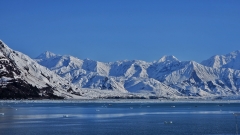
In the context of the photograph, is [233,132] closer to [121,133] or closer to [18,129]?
[121,133]

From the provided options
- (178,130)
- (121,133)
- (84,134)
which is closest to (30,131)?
(84,134)

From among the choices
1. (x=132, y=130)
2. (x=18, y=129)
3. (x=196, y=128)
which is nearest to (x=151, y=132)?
(x=132, y=130)

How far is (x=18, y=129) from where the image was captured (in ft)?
237

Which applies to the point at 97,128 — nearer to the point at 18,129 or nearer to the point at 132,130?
the point at 132,130

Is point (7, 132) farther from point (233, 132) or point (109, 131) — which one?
point (233, 132)

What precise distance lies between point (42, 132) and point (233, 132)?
87.9 ft

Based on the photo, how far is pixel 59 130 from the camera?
7169 cm

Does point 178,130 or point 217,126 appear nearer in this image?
point 178,130

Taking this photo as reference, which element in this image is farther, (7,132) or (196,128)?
(196,128)

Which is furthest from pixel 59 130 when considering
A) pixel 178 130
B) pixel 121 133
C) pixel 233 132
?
pixel 233 132

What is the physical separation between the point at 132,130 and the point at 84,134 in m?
8.58

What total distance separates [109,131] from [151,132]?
633 cm

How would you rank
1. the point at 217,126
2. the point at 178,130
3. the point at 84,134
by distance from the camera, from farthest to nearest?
the point at 217,126 → the point at 178,130 → the point at 84,134

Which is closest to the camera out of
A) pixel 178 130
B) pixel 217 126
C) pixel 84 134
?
pixel 84 134
